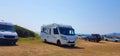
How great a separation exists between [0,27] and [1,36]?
1.73 m

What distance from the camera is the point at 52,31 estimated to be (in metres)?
28.1

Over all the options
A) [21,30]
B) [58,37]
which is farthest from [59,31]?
[21,30]

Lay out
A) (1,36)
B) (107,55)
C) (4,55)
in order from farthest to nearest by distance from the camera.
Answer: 1. (1,36)
2. (107,55)
3. (4,55)

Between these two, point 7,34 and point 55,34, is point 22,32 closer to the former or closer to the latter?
point 55,34

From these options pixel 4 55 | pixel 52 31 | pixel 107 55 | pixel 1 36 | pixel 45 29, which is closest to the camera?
pixel 4 55

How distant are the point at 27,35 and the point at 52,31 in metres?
12.8

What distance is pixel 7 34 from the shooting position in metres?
23.4

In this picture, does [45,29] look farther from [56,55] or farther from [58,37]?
[56,55]

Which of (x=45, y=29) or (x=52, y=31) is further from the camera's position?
(x=45, y=29)

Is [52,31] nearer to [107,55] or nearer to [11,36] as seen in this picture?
[11,36]

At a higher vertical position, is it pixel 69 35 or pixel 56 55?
pixel 69 35

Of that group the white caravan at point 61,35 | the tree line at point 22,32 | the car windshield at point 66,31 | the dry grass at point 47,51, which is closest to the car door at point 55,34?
the white caravan at point 61,35

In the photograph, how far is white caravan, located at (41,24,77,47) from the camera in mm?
25525

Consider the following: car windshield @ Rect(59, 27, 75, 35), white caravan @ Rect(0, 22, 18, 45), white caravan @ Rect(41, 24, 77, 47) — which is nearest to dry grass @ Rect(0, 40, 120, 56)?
white caravan @ Rect(0, 22, 18, 45)
